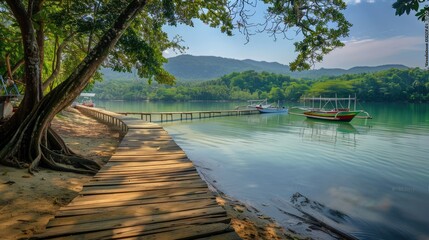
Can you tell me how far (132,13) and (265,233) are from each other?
20.0ft

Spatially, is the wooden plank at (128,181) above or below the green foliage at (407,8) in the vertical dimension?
below

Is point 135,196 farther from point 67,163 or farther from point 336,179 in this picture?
point 336,179

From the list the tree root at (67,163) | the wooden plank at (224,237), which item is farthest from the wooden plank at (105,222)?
the tree root at (67,163)

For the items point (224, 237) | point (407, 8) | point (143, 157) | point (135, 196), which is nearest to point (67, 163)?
point (143, 157)

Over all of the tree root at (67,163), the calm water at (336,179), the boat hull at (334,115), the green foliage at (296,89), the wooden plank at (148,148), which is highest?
the green foliage at (296,89)

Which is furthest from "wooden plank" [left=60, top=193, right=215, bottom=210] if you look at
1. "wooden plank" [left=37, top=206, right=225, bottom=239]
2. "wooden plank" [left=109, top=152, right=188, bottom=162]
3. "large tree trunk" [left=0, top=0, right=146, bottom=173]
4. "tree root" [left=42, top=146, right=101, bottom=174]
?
"tree root" [left=42, top=146, right=101, bottom=174]

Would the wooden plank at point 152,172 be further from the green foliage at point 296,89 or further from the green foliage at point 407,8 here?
the green foliage at point 296,89

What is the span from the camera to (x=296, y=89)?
110875 mm

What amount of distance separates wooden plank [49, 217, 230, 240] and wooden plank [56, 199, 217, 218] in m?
0.34

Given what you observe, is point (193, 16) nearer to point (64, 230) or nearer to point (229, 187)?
point (229, 187)

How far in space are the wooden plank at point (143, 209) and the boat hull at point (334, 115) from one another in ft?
131

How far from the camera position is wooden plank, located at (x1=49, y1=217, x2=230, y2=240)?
2.90 meters

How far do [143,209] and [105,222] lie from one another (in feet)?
1.76

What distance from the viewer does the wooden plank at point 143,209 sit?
341cm
